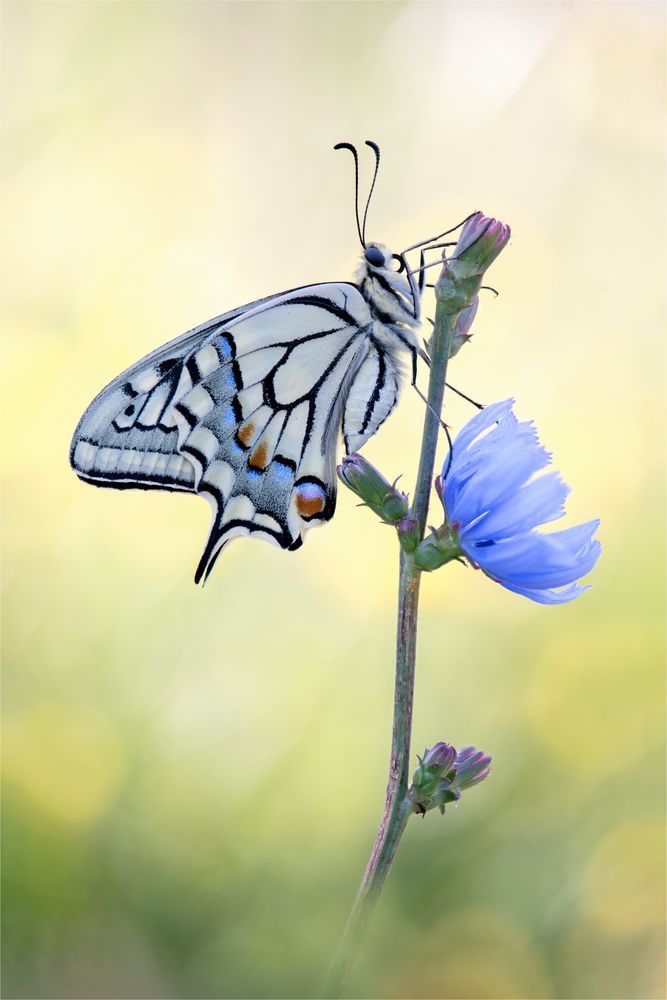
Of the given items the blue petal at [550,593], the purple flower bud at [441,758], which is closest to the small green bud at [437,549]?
the blue petal at [550,593]

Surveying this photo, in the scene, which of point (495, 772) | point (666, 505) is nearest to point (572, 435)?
point (666, 505)

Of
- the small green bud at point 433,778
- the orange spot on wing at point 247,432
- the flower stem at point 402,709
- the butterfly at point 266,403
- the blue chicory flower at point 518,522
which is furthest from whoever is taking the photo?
the orange spot on wing at point 247,432

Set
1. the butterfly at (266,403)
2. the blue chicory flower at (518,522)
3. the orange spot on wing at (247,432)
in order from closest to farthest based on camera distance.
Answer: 1. the blue chicory flower at (518,522)
2. the butterfly at (266,403)
3. the orange spot on wing at (247,432)

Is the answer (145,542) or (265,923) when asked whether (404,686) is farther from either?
(145,542)

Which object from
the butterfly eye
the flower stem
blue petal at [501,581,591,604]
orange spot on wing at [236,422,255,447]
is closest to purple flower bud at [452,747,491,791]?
the flower stem

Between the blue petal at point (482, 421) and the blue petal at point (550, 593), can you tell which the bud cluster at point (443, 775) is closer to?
the blue petal at point (550, 593)
